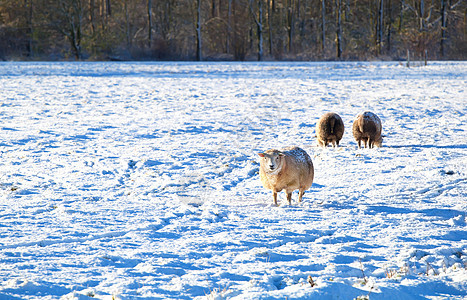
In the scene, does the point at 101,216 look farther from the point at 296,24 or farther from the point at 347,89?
the point at 296,24

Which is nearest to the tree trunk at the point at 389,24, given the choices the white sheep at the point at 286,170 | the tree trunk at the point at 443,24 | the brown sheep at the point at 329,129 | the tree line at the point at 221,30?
the tree line at the point at 221,30

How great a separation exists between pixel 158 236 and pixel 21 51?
42.5 metres

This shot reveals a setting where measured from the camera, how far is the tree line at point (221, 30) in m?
39.9

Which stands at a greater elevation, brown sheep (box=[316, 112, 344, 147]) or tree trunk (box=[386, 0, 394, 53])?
tree trunk (box=[386, 0, 394, 53])

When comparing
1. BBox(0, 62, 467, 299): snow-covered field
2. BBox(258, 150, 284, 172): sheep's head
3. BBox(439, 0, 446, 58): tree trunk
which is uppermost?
BBox(439, 0, 446, 58): tree trunk

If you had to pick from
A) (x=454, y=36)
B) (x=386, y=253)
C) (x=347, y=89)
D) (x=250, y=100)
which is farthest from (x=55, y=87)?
(x=454, y=36)

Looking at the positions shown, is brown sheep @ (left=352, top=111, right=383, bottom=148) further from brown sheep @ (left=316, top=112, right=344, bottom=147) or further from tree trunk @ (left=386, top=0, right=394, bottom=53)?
tree trunk @ (left=386, top=0, right=394, bottom=53)

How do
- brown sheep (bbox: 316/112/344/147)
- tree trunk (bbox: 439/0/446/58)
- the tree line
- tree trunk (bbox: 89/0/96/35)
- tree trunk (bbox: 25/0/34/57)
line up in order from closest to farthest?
brown sheep (bbox: 316/112/344/147) → the tree line → tree trunk (bbox: 439/0/446/58) → tree trunk (bbox: 25/0/34/57) → tree trunk (bbox: 89/0/96/35)

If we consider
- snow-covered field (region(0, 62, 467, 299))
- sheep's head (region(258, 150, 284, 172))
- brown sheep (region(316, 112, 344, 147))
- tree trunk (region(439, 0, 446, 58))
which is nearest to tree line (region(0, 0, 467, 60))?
tree trunk (region(439, 0, 446, 58))

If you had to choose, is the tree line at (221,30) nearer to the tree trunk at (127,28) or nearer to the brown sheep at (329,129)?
the tree trunk at (127,28)

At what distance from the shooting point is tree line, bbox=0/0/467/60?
39.9 m

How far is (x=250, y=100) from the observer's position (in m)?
17.7

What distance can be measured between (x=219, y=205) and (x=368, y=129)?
4.80m

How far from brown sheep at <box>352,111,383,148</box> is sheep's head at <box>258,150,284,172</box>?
4.22m
